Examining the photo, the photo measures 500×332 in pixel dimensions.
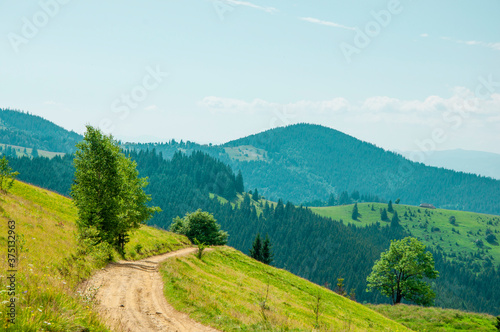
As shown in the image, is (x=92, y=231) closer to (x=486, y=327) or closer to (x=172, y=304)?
(x=172, y=304)

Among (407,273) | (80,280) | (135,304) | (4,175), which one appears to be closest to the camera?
(135,304)

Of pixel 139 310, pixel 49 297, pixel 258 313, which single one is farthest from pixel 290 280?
pixel 49 297

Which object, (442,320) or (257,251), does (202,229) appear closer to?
(257,251)

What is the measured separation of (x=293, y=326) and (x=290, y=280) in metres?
35.1

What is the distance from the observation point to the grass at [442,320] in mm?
46134

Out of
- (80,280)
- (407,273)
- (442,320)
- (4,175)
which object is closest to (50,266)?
(80,280)

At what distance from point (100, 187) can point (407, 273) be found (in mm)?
68826

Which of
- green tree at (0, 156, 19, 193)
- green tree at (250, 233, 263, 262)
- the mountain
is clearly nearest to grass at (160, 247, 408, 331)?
the mountain

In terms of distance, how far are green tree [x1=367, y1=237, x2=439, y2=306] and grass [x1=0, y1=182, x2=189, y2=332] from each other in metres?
52.2

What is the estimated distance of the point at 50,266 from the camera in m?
20.2

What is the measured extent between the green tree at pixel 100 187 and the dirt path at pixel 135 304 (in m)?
8.04

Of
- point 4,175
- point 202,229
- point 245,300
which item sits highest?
point 4,175

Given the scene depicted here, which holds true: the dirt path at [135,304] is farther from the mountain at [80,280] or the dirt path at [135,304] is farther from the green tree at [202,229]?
the green tree at [202,229]

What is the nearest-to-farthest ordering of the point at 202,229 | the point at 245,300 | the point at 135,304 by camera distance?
the point at 135,304, the point at 245,300, the point at 202,229
